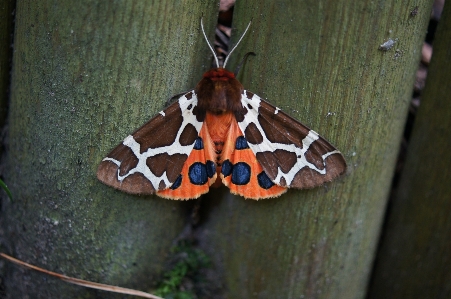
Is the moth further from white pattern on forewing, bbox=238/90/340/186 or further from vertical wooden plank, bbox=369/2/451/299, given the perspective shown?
vertical wooden plank, bbox=369/2/451/299

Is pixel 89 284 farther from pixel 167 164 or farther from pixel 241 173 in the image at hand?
pixel 241 173

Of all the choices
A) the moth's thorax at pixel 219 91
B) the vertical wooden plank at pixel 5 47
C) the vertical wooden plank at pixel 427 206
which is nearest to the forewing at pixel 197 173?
the moth's thorax at pixel 219 91

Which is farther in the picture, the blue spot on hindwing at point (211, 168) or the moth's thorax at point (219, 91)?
the blue spot on hindwing at point (211, 168)

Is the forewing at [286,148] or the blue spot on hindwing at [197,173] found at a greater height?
the forewing at [286,148]

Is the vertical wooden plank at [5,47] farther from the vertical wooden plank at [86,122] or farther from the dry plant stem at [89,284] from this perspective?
the dry plant stem at [89,284]

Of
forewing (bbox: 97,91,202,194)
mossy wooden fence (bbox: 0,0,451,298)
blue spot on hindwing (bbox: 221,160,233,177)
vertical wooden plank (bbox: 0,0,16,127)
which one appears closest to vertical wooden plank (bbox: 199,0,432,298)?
mossy wooden fence (bbox: 0,0,451,298)

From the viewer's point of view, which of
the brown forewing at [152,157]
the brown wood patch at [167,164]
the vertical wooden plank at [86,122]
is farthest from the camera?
the brown wood patch at [167,164]

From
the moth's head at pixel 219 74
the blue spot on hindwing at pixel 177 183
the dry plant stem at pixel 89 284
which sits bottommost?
the dry plant stem at pixel 89 284

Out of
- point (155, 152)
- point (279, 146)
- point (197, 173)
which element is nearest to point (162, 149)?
point (155, 152)
